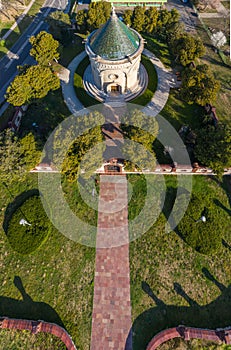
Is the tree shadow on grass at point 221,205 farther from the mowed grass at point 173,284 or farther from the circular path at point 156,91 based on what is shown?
A: the circular path at point 156,91

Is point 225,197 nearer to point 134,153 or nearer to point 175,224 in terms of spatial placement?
point 175,224

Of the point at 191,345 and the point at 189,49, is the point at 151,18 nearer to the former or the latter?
the point at 189,49

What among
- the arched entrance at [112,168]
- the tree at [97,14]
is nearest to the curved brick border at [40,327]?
the arched entrance at [112,168]

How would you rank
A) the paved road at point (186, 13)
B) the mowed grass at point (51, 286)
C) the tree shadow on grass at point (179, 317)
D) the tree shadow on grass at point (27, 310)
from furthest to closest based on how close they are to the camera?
the paved road at point (186, 13) → the tree shadow on grass at point (27, 310) → the mowed grass at point (51, 286) → the tree shadow on grass at point (179, 317)

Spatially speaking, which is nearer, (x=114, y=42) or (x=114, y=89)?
(x=114, y=42)

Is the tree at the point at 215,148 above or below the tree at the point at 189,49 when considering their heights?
below

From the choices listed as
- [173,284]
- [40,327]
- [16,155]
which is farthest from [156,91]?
[40,327]

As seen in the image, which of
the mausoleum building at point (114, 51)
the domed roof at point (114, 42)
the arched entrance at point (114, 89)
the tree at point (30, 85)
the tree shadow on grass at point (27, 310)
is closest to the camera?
the tree shadow on grass at point (27, 310)
